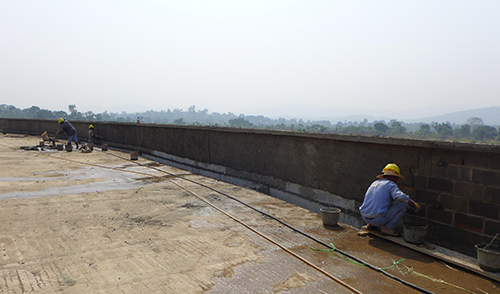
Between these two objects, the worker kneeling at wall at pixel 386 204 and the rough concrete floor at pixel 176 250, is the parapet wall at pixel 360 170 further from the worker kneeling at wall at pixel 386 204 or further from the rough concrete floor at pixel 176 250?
the rough concrete floor at pixel 176 250

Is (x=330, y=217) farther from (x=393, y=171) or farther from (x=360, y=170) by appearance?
(x=393, y=171)

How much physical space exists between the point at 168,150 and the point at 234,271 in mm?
11736

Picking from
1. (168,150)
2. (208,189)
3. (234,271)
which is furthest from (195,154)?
(234,271)

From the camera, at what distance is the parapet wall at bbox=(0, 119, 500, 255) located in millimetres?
5223

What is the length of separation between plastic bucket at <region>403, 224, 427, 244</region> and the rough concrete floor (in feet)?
0.65

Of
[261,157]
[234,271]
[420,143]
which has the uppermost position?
[420,143]

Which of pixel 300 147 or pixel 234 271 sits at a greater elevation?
pixel 300 147

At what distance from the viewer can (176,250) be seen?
5289 mm

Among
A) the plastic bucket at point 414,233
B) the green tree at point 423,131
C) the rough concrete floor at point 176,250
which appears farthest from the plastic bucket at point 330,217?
the green tree at point 423,131

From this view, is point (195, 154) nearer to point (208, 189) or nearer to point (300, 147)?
point (208, 189)

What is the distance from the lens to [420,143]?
5891 millimetres

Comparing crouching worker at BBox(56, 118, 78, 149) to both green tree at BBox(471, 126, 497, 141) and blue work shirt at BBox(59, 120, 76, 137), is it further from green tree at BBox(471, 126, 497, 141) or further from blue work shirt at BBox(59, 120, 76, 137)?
green tree at BBox(471, 126, 497, 141)

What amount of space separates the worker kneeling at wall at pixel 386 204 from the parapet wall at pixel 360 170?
423 millimetres

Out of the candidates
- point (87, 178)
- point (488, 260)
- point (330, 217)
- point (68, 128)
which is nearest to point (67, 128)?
point (68, 128)
